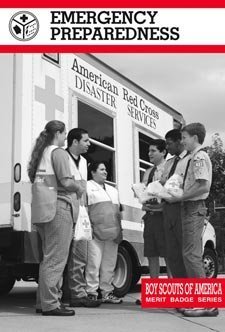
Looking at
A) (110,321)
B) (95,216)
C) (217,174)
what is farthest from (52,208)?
(217,174)

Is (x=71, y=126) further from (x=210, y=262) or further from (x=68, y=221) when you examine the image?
(x=210, y=262)

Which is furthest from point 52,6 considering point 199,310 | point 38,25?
Answer: point 199,310

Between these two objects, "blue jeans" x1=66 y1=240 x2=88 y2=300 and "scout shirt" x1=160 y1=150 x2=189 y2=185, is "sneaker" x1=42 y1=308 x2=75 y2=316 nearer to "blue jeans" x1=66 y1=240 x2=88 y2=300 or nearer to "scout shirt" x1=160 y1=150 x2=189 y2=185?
"blue jeans" x1=66 y1=240 x2=88 y2=300

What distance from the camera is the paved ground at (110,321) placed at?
436cm

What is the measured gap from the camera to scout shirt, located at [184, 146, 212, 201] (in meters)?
5.04

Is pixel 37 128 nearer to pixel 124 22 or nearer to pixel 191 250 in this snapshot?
pixel 124 22

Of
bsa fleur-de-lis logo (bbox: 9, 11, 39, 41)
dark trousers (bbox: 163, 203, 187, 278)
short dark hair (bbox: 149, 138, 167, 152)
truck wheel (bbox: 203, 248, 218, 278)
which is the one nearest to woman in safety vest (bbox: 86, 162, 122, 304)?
short dark hair (bbox: 149, 138, 167, 152)

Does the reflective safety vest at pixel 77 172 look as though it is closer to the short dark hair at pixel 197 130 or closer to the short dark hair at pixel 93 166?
the short dark hair at pixel 93 166

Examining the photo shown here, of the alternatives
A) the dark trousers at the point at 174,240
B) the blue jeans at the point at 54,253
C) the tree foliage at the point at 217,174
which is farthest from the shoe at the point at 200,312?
the tree foliage at the point at 217,174

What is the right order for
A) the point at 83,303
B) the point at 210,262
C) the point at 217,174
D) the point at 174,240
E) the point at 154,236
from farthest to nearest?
the point at 217,174 < the point at 210,262 < the point at 154,236 < the point at 83,303 < the point at 174,240

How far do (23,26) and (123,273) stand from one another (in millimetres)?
3147

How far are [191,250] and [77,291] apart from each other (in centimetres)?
131

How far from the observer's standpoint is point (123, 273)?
6941 mm

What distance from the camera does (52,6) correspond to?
5.96 m
